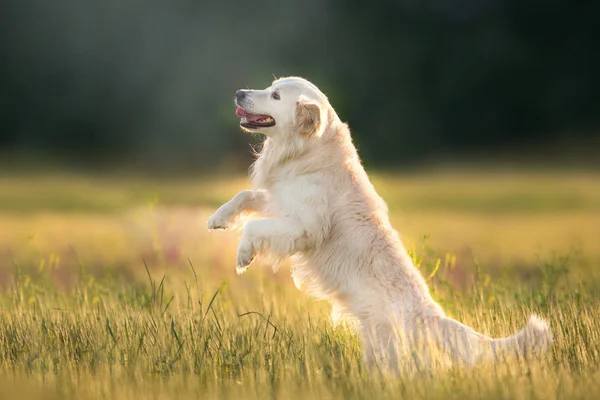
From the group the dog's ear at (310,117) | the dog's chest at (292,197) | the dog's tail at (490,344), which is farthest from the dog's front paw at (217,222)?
the dog's tail at (490,344)

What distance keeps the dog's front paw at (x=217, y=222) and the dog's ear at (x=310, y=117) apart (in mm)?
950

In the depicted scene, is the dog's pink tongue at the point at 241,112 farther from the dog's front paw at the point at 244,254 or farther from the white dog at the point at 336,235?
the dog's front paw at the point at 244,254

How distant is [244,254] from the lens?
Result: 5766mm

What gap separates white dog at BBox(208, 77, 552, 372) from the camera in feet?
17.0

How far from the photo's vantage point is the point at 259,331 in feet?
20.5

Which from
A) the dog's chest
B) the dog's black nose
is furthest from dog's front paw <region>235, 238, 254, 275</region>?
the dog's black nose

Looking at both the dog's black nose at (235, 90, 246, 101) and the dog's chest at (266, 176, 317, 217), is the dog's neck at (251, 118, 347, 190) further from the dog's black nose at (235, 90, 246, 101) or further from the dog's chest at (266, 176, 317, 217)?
the dog's black nose at (235, 90, 246, 101)

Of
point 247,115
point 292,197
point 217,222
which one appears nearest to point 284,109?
point 247,115

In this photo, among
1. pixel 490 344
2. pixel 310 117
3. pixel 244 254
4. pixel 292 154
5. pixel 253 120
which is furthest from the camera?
pixel 253 120

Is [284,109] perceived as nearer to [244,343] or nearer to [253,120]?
[253,120]

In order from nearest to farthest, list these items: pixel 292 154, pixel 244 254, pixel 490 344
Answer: pixel 490 344
pixel 244 254
pixel 292 154

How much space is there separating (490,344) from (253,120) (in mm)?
2606

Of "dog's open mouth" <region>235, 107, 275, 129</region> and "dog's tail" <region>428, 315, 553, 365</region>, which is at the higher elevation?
"dog's open mouth" <region>235, 107, 275, 129</region>

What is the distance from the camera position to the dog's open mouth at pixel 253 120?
620 centimetres
